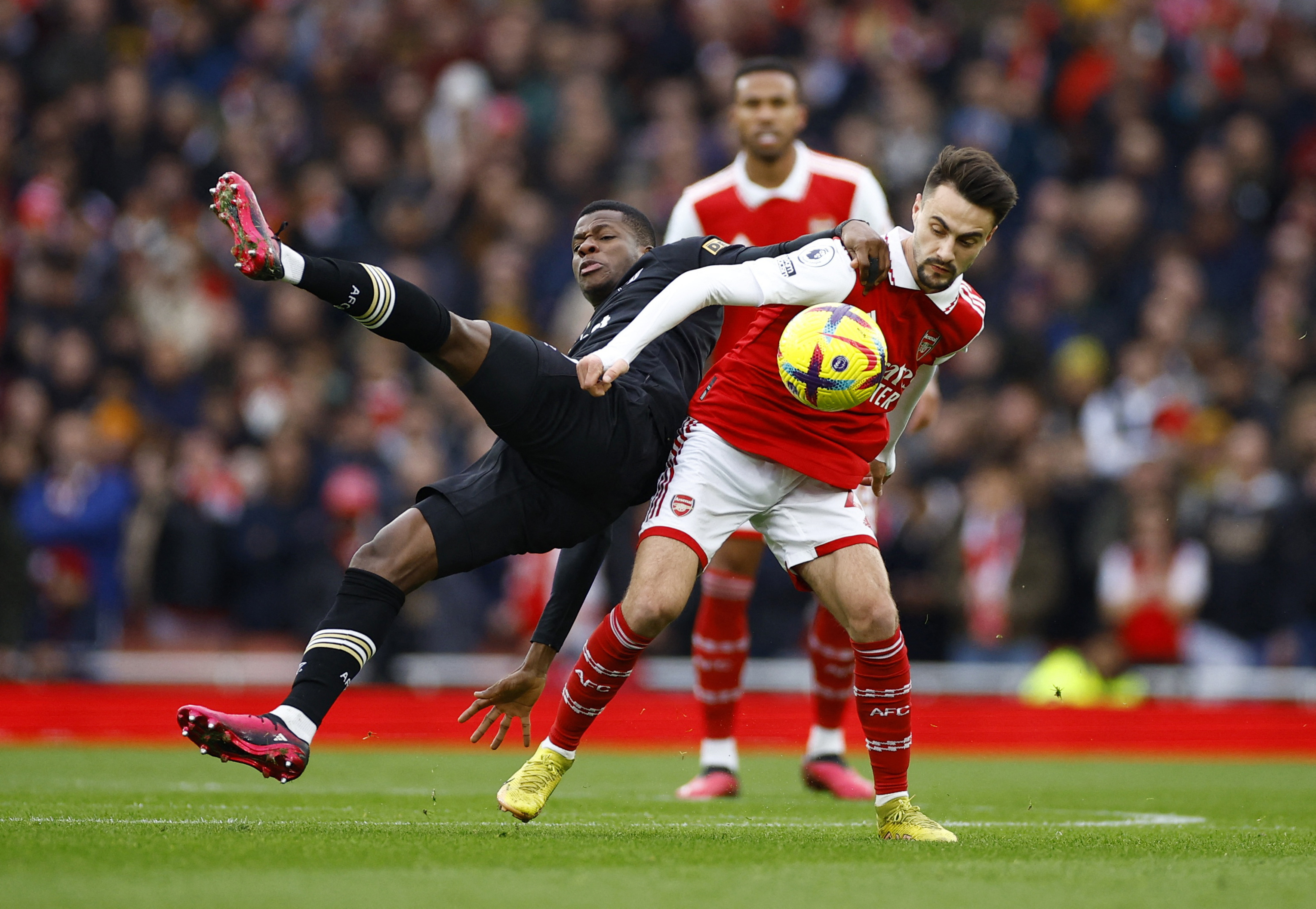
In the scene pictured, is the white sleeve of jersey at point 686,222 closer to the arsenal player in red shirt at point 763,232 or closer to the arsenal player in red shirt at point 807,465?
the arsenal player in red shirt at point 763,232

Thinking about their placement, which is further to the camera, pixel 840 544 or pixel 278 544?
pixel 278 544

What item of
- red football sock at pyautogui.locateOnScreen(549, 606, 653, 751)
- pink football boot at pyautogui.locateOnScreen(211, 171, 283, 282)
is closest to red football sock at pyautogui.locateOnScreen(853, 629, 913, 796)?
red football sock at pyautogui.locateOnScreen(549, 606, 653, 751)

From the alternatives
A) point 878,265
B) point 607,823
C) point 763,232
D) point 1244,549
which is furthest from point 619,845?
point 1244,549

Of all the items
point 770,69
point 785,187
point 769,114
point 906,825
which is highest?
point 770,69

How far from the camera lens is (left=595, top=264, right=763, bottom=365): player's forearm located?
511cm

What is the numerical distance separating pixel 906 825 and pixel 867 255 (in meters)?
1.80

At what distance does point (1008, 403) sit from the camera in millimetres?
11859

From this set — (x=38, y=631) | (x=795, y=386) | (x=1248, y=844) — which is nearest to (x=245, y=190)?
(x=795, y=386)

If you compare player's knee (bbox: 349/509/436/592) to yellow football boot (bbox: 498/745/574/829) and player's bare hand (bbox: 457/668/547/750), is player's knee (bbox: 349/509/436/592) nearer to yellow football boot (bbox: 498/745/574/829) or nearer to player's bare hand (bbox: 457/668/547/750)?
player's bare hand (bbox: 457/668/547/750)

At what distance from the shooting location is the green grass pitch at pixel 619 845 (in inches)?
150

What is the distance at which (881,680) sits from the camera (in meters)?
5.24

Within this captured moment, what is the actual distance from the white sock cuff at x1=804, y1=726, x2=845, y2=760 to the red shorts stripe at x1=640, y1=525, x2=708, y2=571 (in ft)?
7.22

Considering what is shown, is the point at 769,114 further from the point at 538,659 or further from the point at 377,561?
the point at 377,561

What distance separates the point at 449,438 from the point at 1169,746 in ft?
18.3
